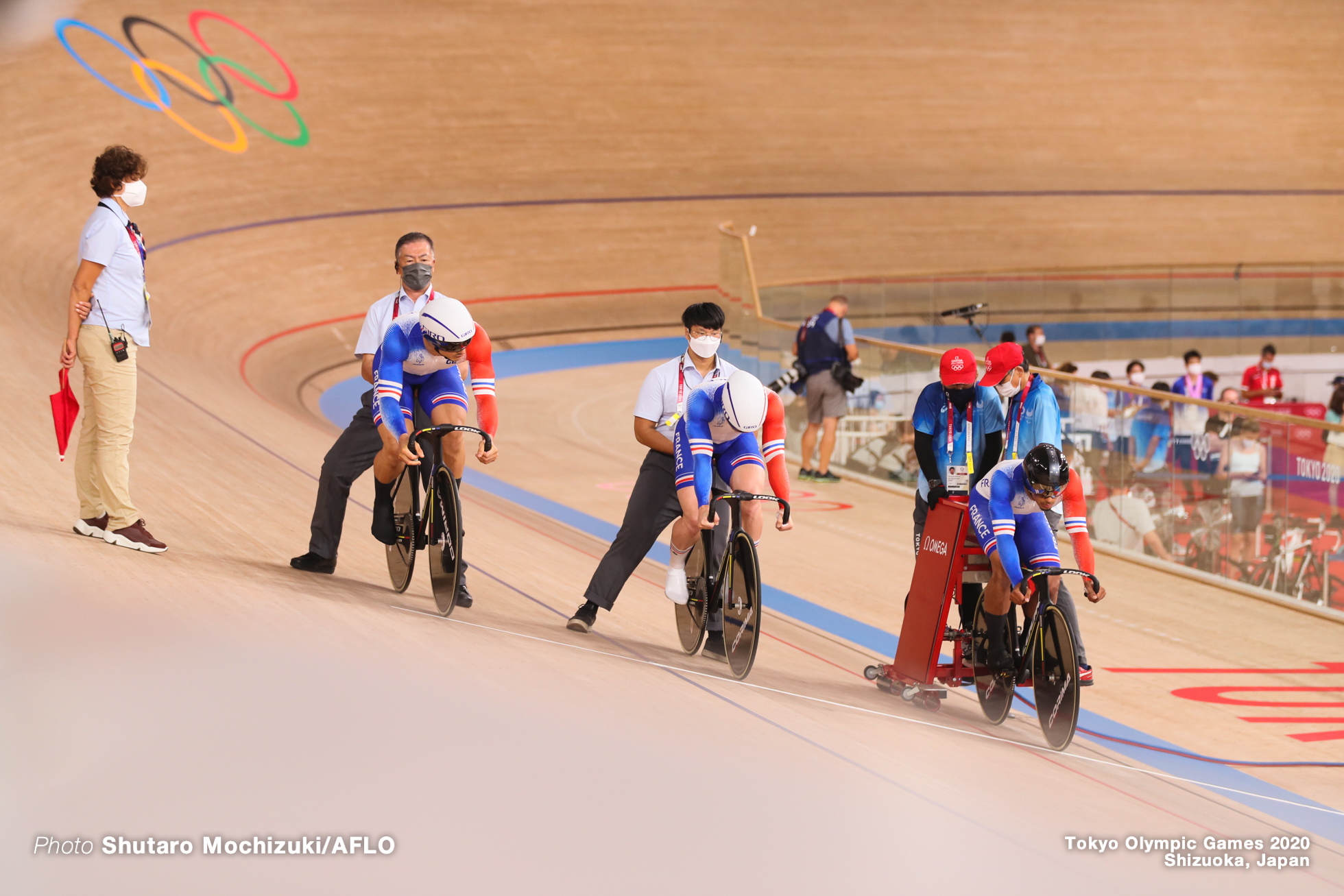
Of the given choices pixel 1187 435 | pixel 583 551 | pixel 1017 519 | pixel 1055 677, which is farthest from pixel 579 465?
pixel 1055 677

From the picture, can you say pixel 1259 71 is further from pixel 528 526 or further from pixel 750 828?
pixel 750 828

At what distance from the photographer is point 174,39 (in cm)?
1424

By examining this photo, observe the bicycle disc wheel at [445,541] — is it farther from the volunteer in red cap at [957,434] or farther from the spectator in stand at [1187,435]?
the spectator in stand at [1187,435]

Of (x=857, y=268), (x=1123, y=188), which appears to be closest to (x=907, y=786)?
(x=857, y=268)

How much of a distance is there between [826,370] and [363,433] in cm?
451

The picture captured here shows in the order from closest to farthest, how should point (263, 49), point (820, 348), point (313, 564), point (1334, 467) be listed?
point (313, 564), point (1334, 467), point (820, 348), point (263, 49)

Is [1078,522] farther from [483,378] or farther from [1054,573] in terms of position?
[483,378]

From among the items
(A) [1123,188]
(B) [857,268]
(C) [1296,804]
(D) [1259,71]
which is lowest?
(C) [1296,804]

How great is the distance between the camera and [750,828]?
2523 millimetres

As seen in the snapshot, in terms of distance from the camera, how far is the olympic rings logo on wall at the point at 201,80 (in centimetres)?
→ 1379

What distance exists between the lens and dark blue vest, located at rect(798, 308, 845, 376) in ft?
26.9

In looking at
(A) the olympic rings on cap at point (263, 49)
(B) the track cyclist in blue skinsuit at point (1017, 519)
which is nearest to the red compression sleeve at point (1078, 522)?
(B) the track cyclist in blue skinsuit at point (1017, 519)

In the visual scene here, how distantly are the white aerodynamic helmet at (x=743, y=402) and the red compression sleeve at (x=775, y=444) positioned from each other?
76 millimetres

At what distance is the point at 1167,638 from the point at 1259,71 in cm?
1555
